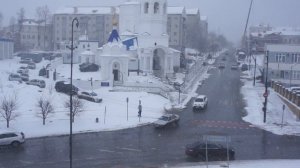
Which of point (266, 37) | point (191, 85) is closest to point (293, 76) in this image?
point (191, 85)

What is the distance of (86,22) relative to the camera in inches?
5039

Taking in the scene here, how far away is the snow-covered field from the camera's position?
33.8 metres

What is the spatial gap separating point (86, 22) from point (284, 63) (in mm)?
79084

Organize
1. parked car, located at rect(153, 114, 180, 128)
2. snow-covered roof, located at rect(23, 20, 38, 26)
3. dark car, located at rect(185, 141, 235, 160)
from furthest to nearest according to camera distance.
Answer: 1. snow-covered roof, located at rect(23, 20, 38, 26)
2. parked car, located at rect(153, 114, 180, 128)
3. dark car, located at rect(185, 141, 235, 160)

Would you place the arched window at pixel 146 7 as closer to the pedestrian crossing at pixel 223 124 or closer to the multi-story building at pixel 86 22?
the pedestrian crossing at pixel 223 124

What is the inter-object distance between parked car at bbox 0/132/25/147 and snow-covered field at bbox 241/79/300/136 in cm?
1770

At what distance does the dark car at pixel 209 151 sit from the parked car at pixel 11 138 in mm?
10283

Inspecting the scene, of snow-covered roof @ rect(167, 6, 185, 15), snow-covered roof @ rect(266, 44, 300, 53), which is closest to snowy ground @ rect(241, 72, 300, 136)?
snow-covered roof @ rect(266, 44, 300, 53)

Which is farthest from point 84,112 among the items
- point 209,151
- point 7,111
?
point 209,151

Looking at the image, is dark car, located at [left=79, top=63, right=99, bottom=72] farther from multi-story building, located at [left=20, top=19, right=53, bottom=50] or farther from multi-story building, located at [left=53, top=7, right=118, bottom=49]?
multi-story building, located at [left=20, top=19, right=53, bottom=50]

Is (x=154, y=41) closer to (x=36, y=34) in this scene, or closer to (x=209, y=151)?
(x=209, y=151)

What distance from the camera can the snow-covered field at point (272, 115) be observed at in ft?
111

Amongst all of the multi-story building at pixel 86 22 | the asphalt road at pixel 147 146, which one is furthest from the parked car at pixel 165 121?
the multi-story building at pixel 86 22

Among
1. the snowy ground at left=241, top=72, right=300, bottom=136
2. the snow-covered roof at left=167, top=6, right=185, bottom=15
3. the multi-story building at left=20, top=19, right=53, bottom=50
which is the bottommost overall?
the snowy ground at left=241, top=72, right=300, bottom=136
